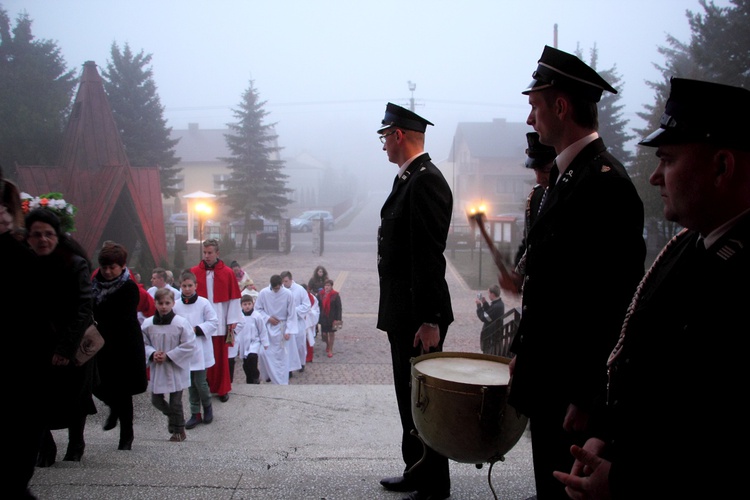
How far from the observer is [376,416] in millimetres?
5922

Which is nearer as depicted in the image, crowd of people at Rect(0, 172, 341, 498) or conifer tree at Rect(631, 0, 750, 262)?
crowd of people at Rect(0, 172, 341, 498)

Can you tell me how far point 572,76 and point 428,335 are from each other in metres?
1.54

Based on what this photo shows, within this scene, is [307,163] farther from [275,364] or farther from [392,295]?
[392,295]

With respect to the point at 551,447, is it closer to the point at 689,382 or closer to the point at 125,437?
the point at 689,382

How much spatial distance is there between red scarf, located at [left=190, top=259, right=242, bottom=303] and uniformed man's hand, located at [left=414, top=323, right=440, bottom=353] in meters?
4.58

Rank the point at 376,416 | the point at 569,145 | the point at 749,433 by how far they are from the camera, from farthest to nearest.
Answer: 1. the point at 376,416
2. the point at 569,145
3. the point at 749,433

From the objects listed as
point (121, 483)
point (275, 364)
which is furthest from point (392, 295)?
point (275, 364)

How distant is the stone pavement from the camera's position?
10.1 feet

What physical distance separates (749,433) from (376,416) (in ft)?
16.8

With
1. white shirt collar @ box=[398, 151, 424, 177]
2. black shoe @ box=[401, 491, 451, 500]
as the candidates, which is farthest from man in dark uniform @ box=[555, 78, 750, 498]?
white shirt collar @ box=[398, 151, 424, 177]

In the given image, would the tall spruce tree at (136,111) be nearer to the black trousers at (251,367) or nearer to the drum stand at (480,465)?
the black trousers at (251,367)

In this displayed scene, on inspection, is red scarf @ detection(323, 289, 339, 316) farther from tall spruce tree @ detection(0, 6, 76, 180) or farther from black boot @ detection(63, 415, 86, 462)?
tall spruce tree @ detection(0, 6, 76, 180)

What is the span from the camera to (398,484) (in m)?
3.10

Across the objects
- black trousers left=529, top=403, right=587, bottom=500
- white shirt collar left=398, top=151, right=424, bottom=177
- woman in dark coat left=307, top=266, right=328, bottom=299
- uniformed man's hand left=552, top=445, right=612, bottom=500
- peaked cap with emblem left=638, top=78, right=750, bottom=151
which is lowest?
woman in dark coat left=307, top=266, right=328, bottom=299
